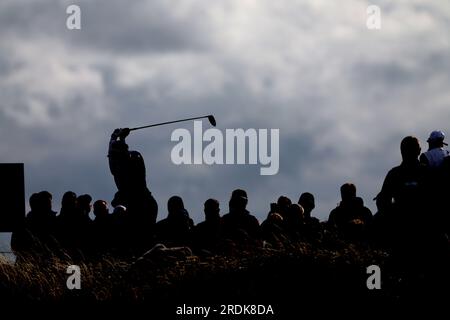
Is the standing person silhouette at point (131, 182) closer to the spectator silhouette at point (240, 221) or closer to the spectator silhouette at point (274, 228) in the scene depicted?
the spectator silhouette at point (240, 221)

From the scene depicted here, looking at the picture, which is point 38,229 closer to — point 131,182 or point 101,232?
point 101,232

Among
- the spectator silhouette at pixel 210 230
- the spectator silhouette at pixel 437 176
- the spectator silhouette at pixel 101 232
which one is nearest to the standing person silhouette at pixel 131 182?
the spectator silhouette at pixel 101 232

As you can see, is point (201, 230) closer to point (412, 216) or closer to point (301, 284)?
point (301, 284)

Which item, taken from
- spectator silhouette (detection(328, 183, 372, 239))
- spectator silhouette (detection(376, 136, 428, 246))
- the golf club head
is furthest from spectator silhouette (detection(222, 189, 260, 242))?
the golf club head

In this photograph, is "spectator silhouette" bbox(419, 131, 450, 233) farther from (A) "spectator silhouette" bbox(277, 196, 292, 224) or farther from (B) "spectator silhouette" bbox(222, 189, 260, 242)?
(B) "spectator silhouette" bbox(222, 189, 260, 242)

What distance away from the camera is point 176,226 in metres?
33.9

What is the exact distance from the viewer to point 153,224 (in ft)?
115

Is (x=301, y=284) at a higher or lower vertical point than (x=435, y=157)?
lower

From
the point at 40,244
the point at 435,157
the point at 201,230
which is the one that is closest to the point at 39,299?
the point at 40,244

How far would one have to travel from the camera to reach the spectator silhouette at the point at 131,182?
3544 centimetres

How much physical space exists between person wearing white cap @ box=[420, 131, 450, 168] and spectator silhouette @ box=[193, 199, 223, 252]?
478cm

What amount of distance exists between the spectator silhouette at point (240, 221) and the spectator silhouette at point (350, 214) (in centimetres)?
151

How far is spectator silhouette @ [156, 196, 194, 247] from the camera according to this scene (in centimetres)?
3388
